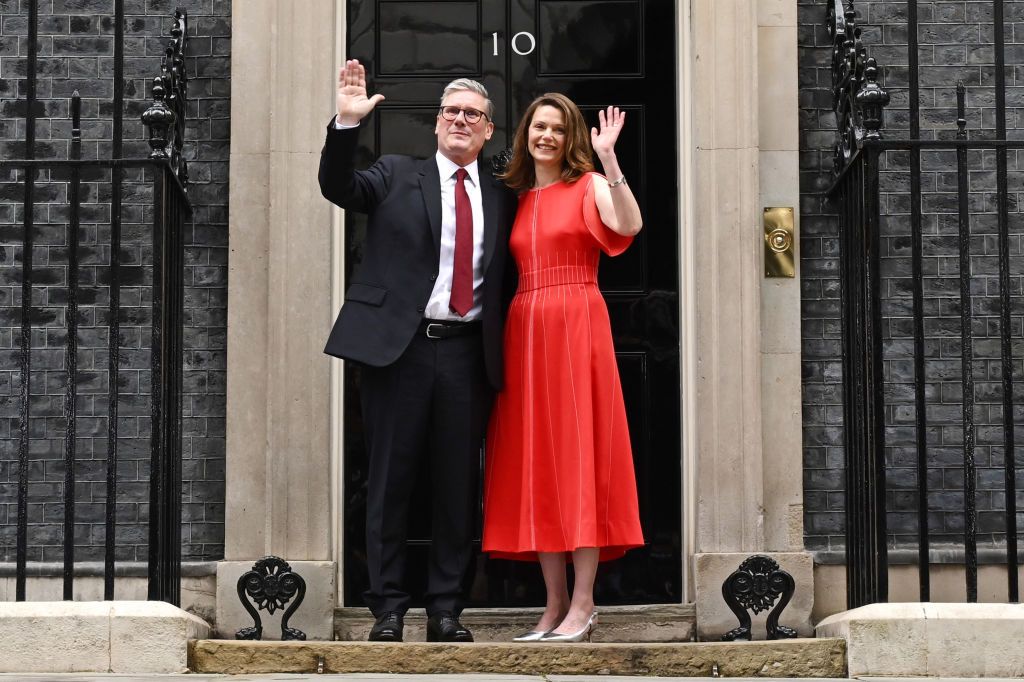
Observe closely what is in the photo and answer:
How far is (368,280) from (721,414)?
5.22ft

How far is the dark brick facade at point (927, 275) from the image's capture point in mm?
6023

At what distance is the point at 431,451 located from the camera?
5371 mm

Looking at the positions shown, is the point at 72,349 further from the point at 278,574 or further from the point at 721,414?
the point at 721,414

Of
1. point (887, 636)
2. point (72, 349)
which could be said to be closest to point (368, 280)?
point (72, 349)

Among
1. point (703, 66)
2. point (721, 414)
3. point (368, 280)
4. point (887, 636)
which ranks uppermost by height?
point (703, 66)

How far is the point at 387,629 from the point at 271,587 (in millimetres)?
638

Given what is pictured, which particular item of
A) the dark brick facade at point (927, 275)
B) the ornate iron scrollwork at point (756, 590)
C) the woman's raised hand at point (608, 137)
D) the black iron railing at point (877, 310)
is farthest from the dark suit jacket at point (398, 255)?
the dark brick facade at point (927, 275)

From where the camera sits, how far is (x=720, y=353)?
6004mm

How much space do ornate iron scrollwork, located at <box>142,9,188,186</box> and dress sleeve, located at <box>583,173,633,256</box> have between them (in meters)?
1.53

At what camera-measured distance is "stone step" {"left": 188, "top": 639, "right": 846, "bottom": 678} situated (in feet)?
16.1

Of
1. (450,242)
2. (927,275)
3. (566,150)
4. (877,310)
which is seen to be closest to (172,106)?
(450,242)

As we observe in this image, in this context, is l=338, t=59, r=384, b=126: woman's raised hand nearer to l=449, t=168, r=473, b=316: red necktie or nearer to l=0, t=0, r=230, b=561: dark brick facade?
l=449, t=168, r=473, b=316: red necktie

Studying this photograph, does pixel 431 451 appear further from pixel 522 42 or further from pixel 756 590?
pixel 522 42

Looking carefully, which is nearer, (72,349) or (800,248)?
(72,349)
